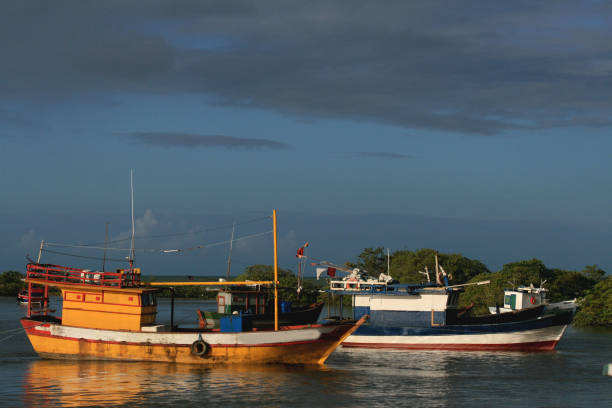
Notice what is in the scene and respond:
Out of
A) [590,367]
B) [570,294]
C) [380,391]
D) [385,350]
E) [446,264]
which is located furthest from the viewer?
[446,264]

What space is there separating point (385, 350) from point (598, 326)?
29197mm

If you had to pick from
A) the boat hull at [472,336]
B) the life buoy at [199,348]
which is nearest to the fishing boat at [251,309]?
the boat hull at [472,336]

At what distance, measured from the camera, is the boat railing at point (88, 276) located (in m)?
36.8

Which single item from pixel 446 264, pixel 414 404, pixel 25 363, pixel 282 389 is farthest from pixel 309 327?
pixel 446 264

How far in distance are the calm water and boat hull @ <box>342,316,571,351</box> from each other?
8.41ft

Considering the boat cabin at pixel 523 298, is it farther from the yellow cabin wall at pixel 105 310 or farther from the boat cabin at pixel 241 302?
the yellow cabin wall at pixel 105 310

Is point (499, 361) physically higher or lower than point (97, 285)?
lower

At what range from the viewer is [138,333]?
35.9 metres

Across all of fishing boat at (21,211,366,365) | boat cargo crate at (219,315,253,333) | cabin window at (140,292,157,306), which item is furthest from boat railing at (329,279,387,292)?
cabin window at (140,292,157,306)

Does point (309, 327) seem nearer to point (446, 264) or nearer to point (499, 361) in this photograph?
point (499, 361)

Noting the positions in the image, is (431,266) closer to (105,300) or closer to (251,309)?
(251,309)

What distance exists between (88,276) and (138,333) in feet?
12.8

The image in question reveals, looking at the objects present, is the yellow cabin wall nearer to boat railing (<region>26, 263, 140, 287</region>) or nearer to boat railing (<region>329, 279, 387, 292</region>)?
boat railing (<region>26, 263, 140, 287</region>)

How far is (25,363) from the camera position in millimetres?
37125
